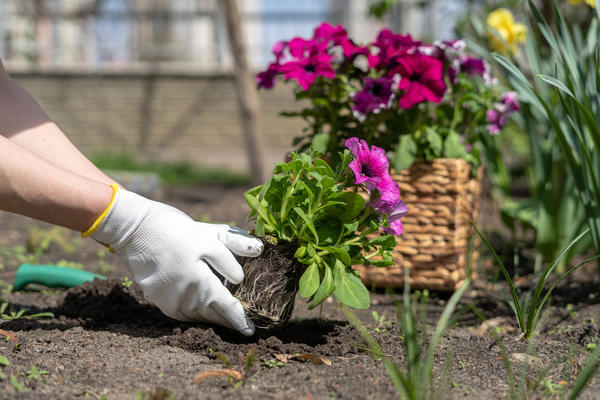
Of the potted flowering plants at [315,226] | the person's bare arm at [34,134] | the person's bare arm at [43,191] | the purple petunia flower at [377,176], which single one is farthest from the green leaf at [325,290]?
the person's bare arm at [34,134]

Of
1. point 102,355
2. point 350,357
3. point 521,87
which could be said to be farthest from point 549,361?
point 102,355

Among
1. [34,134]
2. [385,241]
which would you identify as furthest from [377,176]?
[34,134]

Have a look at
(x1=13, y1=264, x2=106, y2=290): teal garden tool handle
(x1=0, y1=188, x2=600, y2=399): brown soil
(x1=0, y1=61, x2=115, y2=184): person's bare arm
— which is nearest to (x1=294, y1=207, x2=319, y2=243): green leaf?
(x1=0, y1=188, x2=600, y2=399): brown soil

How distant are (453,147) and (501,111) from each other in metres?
0.36

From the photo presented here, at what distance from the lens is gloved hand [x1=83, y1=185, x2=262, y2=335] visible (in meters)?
1.45

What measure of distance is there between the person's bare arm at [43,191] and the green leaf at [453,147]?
1.29 m

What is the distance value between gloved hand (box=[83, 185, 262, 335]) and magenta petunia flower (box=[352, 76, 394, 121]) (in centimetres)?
75

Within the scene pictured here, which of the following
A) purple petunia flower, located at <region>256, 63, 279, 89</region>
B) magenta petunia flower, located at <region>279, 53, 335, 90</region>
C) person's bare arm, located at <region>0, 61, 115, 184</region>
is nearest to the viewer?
person's bare arm, located at <region>0, 61, 115, 184</region>

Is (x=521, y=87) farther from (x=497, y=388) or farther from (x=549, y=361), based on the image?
(x=497, y=388)

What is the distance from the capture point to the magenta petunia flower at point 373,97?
200 centimetres

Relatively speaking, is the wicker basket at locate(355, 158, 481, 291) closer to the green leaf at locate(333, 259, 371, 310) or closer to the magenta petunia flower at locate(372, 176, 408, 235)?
the magenta petunia flower at locate(372, 176, 408, 235)

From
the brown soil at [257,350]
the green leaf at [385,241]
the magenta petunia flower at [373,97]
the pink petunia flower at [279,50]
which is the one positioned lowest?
the brown soil at [257,350]

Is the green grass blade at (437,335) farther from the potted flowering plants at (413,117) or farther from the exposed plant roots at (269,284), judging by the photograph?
the potted flowering plants at (413,117)

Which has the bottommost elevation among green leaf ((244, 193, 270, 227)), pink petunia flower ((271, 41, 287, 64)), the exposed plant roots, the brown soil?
the brown soil
